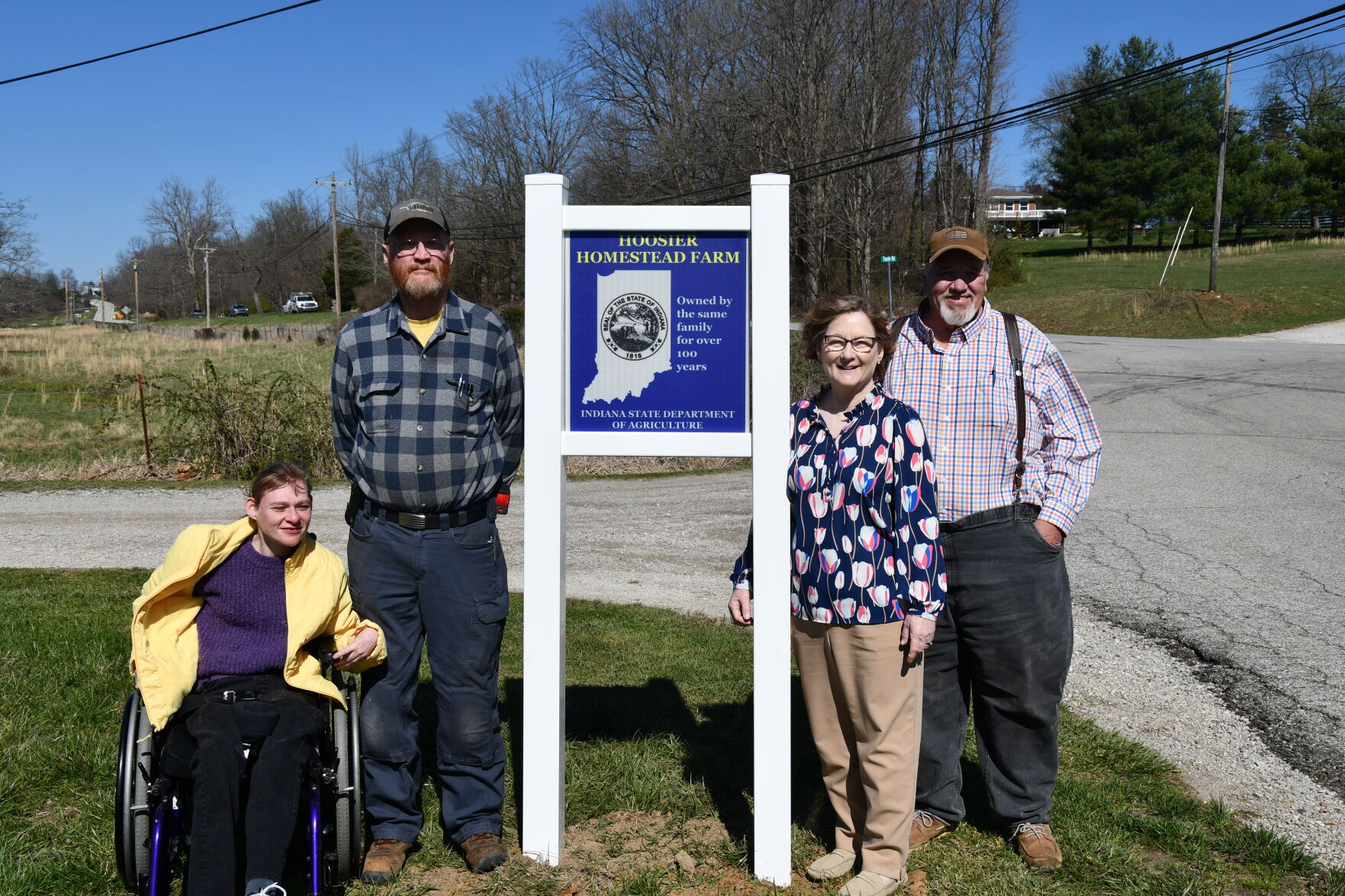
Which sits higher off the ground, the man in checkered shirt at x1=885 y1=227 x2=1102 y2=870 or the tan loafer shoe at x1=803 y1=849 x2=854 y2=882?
the man in checkered shirt at x1=885 y1=227 x2=1102 y2=870

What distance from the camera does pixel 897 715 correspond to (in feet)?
10.8

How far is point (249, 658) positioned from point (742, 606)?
156 centimetres

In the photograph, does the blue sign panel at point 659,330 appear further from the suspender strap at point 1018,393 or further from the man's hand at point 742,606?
the suspender strap at point 1018,393

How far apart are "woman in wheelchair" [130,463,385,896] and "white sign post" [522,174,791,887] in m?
0.71

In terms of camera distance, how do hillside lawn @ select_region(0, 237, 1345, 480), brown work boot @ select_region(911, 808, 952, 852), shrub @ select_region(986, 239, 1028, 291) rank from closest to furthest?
brown work boot @ select_region(911, 808, 952, 852) < hillside lawn @ select_region(0, 237, 1345, 480) < shrub @ select_region(986, 239, 1028, 291)

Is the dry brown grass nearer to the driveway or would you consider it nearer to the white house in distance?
the driveway

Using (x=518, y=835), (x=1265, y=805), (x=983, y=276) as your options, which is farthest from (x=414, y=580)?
(x=1265, y=805)

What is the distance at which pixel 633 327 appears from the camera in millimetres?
3492

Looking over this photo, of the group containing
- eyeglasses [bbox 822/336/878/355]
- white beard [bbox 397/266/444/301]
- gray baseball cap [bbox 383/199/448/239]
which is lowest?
eyeglasses [bbox 822/336/878/355]

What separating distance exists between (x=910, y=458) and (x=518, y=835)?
195cm

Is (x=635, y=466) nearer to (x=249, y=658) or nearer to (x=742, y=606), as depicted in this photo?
(x=742, y=606)

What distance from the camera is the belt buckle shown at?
344 cm

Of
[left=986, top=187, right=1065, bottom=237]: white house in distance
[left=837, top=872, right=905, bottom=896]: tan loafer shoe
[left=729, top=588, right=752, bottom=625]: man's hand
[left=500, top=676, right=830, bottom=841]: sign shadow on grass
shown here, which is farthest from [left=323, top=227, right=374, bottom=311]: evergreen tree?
[left=837, top=872, right=905, bottom=896]: tan loafer shoe

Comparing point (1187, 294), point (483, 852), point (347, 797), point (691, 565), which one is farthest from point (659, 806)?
point (1187, 294)
